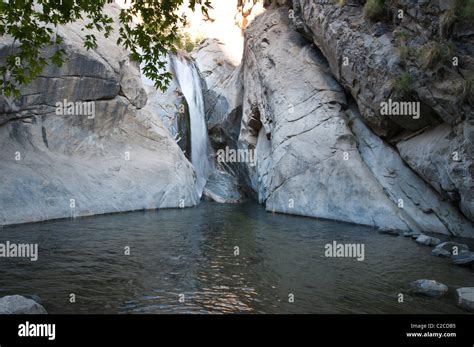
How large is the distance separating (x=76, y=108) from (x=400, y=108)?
46.4 feet

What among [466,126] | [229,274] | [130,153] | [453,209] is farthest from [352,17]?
[229,274]

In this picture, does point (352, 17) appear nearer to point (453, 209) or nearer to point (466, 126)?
point (466, 126)

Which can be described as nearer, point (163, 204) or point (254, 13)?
point (163, 204)

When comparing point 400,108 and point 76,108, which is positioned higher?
point 76,108

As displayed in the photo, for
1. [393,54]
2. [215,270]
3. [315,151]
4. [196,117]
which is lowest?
[215,270]

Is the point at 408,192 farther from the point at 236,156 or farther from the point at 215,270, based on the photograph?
the point at 236,156

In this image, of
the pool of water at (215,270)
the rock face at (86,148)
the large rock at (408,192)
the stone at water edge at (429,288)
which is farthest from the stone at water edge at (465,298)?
the rock face at (86,148)

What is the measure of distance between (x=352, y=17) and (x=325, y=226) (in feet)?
32.3

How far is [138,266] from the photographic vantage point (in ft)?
31.6

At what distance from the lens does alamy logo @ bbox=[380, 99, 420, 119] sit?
599 inches

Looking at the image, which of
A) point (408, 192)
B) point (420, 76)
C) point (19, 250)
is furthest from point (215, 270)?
point (420, 76)

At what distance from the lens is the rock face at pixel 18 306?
5.84 meters

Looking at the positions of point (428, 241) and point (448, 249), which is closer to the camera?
point (448, 249)
